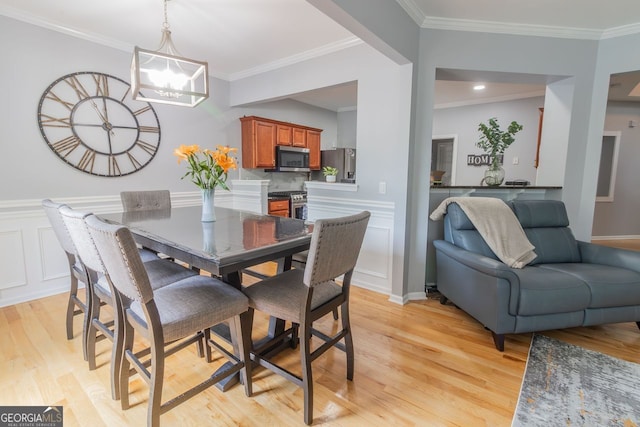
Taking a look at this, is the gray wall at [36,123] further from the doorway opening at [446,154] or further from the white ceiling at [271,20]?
the doorway opening at [446,154]

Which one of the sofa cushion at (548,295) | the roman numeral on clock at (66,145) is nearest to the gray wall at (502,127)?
the sofa cushion at (548,295)

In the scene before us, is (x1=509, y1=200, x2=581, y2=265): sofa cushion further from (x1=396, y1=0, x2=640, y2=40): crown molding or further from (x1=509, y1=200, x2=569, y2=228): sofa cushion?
(x1=396, y1=0, x2=640, y2=40): crown molding

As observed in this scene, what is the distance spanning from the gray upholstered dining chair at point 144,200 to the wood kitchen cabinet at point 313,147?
10.2 ft

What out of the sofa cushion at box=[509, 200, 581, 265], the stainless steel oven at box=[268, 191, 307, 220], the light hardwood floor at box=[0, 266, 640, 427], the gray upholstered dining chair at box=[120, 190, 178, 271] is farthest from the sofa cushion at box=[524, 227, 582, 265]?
the gray upholstered dining chair at box=[120, 190, 178, 271]

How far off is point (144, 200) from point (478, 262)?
2.97 meters

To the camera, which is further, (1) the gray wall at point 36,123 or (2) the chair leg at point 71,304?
(1) the gray wall at point 36,123

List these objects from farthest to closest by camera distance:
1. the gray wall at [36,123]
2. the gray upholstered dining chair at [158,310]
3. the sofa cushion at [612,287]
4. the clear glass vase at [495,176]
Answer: the clear glass vase at [495,176], the gray wall at [36,123], the sofa cushion at [612,287], the gray upholstered dining chair at [158,310]

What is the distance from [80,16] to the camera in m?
2.62

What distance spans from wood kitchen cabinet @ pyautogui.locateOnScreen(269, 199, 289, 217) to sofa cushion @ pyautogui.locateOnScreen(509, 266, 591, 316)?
3277 mm

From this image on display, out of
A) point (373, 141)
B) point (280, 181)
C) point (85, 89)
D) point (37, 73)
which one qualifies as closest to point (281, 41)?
point (373, 141)

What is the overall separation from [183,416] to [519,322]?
6.97 ft

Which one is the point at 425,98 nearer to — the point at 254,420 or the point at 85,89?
the point at 254,420

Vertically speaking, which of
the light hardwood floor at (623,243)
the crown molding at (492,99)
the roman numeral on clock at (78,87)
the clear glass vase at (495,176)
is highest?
the crown molding at (492,99)

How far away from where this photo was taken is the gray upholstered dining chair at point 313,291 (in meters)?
1.35
